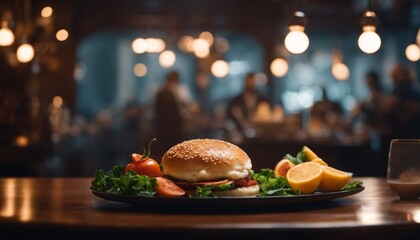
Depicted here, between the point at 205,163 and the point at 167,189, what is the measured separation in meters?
0.18

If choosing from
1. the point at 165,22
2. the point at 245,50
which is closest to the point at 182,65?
the point at 245,50

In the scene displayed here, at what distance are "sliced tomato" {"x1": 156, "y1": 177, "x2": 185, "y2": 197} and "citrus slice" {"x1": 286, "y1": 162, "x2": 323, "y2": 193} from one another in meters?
0.43

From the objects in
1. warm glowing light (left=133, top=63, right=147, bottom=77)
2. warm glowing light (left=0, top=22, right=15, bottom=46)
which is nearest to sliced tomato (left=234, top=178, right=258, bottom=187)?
warm glowing light (left=0, top=22, right=15, bottom=46)

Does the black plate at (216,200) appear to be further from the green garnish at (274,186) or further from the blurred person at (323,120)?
the blurred person at (323,120)

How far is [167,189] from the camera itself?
2.39 metres

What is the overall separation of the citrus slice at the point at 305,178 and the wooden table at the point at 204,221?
2.9 inches

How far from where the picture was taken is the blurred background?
7.90 metres

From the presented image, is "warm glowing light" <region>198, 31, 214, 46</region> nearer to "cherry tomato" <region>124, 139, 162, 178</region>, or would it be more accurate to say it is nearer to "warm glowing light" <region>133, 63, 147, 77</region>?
"warm glowing light" <region>133, 63, 147, 77</region>

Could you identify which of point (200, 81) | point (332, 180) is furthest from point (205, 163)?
point (200, 81)

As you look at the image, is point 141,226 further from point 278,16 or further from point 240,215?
point 278,16

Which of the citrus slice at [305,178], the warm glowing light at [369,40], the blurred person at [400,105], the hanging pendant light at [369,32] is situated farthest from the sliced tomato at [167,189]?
the blurred person at [400,105]

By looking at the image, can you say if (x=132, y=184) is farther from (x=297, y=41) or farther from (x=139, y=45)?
(x=139, y=45)

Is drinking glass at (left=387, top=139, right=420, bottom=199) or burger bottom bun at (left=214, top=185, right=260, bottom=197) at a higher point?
drinking glass at (left=387, top=139, right=420, bottom=199)

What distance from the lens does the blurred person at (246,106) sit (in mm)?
10441
